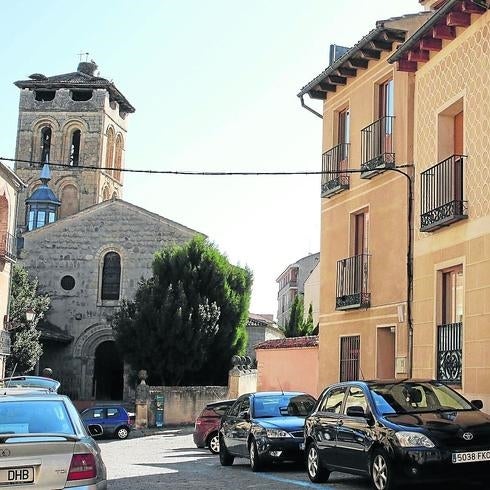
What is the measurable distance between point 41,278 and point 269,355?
81.8 feet

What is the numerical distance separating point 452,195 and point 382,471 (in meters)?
6.05

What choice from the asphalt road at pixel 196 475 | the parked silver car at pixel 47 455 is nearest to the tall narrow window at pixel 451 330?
the asphalt road at pixel 196 475

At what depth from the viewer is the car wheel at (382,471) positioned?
403 inches

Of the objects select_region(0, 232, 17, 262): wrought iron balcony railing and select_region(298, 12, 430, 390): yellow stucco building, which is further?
select_region(0, 232, 17, 262): wrought iron balcony railing

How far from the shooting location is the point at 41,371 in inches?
1900

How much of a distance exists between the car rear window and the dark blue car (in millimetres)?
23713

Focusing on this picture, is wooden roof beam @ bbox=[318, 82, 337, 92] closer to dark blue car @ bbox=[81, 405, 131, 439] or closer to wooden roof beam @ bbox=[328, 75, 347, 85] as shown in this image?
wooden roof beam @ bbox=[328, 75, 347, 85]

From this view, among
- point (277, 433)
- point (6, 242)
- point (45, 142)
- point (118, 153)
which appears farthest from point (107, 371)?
point (277, 433)

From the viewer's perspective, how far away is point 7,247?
35062 mm

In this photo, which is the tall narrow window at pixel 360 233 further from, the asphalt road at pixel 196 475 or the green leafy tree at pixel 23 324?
the green leafy tree at pixel 23 324

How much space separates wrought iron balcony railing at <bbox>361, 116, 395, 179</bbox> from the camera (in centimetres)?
1852

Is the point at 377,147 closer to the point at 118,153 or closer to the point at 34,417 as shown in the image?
the point at 34,417

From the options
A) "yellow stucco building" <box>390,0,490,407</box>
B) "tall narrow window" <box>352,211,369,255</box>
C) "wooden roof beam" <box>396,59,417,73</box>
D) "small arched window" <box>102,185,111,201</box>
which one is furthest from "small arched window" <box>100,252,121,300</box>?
"yellow stucco building" <box>390,0,490,407</box>

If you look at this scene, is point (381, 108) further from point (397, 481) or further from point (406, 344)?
point (397, 481)
